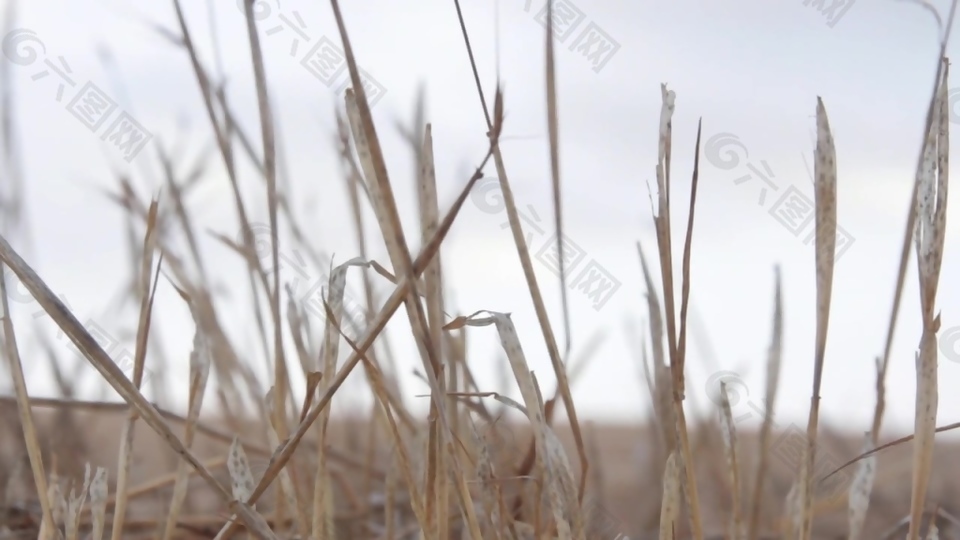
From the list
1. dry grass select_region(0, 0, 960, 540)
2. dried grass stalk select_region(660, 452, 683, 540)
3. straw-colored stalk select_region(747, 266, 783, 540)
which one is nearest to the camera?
dry grass select_region(0, 0, 960, 540)

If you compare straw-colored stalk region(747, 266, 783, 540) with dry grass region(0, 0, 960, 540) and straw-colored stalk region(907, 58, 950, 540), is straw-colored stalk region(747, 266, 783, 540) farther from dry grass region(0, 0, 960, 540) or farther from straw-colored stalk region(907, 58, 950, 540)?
straw-colored stalk region(907, 58, 950, 540)

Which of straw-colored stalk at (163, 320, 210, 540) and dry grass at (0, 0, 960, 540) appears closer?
dry grass at (0, 0, 960, 540)

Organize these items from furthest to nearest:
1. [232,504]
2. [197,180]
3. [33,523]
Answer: [197,180] < [33,523] < [232,504]

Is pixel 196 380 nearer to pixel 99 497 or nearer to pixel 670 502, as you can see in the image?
pixel 99 497

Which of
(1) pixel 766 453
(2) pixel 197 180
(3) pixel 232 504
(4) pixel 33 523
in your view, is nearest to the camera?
(3) pixel 232 504

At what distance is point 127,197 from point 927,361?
0.93 m

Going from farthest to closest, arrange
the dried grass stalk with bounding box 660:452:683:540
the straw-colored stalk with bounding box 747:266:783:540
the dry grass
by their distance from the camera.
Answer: the straw-colored stalk with bounding box 747:266:783:540
the dried grass stalk with bounding box 660:452:683:540
the dry grass

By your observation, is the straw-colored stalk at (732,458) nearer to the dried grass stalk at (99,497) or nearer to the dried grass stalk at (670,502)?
the dried grass stalk at (670,502)

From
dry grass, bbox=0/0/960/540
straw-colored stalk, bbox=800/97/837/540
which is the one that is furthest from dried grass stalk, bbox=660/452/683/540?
straw-colored stalk, bbox=800/97/837/540

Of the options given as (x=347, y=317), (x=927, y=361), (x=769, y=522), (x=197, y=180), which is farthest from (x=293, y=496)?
(x=769, y=522)

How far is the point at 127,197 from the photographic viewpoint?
119 centimetres

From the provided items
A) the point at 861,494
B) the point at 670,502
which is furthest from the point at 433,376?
the point at 861,494

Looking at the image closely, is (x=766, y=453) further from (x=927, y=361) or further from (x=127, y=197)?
(x=127, y=197)

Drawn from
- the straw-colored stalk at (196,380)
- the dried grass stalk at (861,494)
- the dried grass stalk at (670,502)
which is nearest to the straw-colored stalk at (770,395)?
the dried grass stalk at (861,494)
